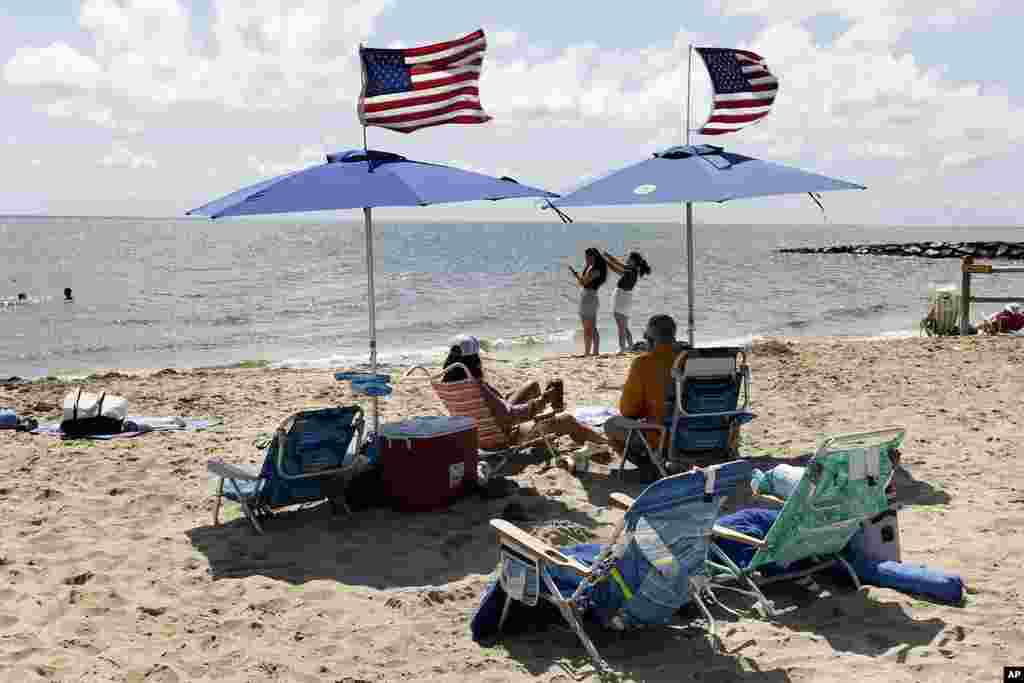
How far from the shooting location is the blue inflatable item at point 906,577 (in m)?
4.08

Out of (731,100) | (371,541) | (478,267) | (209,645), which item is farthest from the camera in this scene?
(478,267)

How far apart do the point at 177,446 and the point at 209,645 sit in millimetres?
3709

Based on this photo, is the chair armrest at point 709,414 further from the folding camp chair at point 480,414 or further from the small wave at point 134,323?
the small wave at point 134,323

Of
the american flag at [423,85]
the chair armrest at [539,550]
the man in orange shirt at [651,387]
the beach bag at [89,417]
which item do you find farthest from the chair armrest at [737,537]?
the beach bag at [89,417]

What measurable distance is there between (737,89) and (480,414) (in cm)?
324

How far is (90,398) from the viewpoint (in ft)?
25.5

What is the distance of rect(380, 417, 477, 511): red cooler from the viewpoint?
18.3 ft

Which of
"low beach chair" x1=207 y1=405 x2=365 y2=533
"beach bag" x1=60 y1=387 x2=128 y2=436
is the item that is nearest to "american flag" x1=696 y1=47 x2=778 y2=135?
"low beach chair" x1=207 y1=405 x2=365 y2=533

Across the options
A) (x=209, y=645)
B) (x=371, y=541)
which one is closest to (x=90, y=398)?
(x=371, y=541)

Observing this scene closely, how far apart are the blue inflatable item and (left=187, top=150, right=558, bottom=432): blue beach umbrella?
2.73m

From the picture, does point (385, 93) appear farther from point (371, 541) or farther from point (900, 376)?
point (900, 376)

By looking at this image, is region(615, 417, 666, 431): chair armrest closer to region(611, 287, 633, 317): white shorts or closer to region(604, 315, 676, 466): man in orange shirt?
region(604, 315, 676, 466): man in orange shirt

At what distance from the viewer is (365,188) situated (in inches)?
206

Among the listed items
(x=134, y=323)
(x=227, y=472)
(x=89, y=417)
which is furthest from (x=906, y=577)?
(x=134, y=323)
